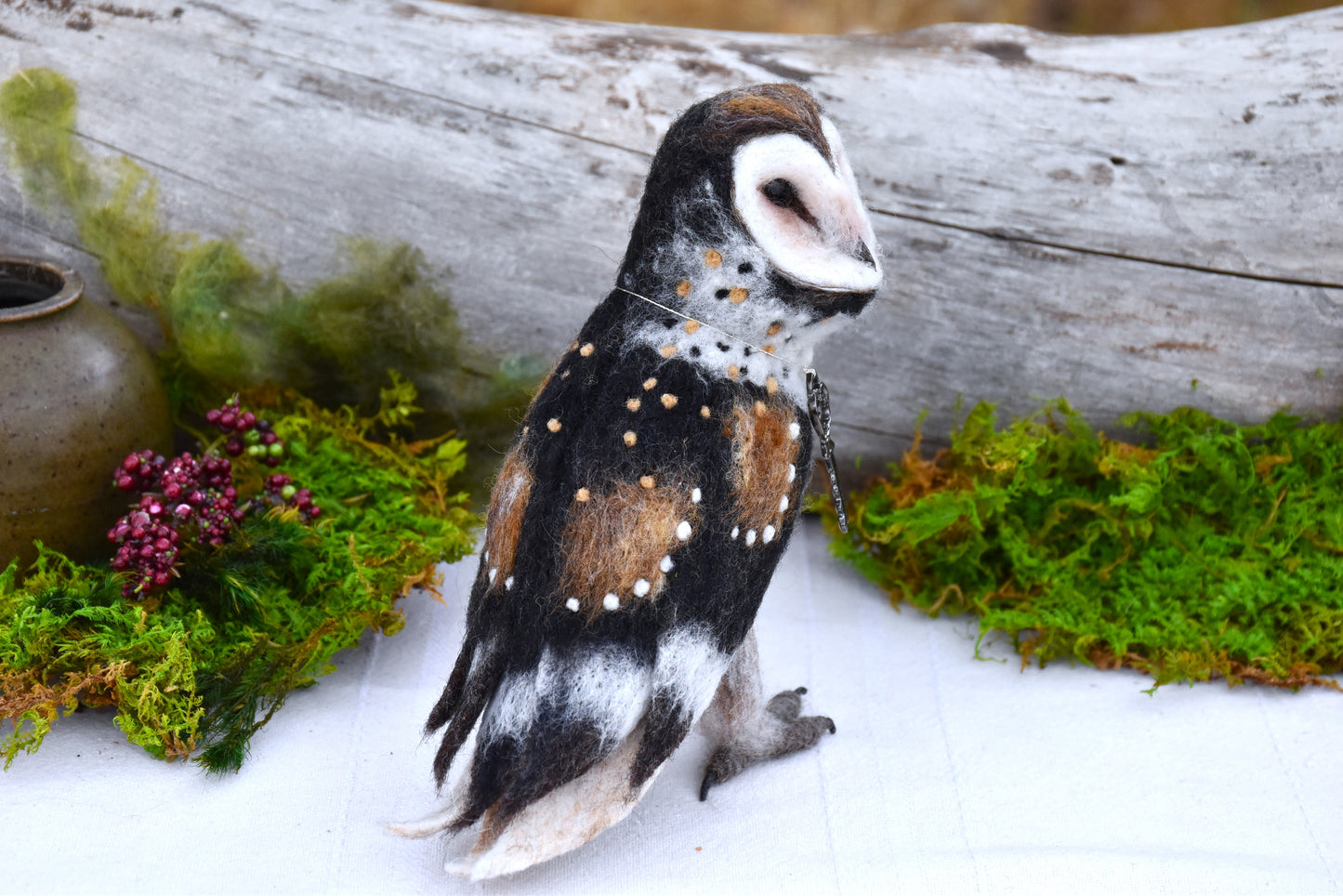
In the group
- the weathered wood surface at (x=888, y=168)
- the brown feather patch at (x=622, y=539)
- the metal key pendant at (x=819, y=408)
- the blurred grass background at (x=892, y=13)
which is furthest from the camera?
the blurred grass background at (x=892, y=13)

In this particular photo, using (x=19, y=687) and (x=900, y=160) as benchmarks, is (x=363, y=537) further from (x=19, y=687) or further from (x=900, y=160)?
(x=900, y=160)

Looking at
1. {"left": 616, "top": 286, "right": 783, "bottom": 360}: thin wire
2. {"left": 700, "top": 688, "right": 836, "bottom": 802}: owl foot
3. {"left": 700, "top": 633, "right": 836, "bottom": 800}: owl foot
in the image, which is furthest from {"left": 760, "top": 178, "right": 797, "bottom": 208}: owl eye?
{"left": 700, "top": 688, "right": 836, "bottom": 802}: owl foot

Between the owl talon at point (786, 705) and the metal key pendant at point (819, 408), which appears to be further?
the owl talon at point (786, 705)

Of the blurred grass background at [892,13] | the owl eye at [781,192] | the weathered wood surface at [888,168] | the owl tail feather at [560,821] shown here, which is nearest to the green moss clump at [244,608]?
the weathered wood surface at [888,168]

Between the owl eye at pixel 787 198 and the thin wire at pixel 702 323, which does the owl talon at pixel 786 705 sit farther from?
the owl eye at pixel 787 198

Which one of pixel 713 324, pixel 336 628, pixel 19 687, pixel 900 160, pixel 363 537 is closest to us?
pixel 713 324

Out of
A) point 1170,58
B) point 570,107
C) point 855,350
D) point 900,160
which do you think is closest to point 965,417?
point 855,350

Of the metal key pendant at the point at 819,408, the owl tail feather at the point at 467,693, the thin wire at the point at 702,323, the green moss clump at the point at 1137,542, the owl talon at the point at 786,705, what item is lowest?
the owl talon at the point at 786,705
